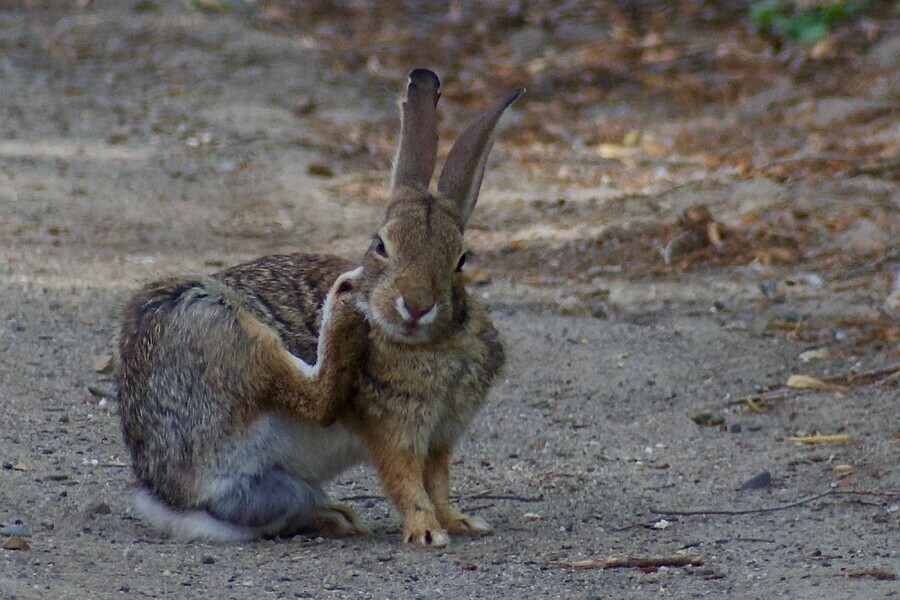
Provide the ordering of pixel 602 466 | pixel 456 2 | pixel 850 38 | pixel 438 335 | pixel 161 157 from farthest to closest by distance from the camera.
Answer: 1. pixel 456 2
2. pixel 850 38
3. pixel 161 157
4. pixel 602 466
5. pixel 438 335

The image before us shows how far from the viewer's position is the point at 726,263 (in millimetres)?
8250

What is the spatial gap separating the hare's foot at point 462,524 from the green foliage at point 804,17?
29.3 feet

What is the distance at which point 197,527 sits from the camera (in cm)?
473

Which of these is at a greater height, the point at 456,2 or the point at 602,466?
the point at 456,2

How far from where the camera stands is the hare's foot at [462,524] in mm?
4805

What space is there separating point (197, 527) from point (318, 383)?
69 cm

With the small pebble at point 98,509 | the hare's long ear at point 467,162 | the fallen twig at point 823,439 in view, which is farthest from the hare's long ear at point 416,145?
the fallen twig at point 823,439

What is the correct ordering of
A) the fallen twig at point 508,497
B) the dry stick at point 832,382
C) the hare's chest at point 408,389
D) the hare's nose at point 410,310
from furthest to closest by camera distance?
1. the dry stick at point 832,382
2. the fallen twig at point 508,497
3. the hare's chest at point 408,389
4. the hare's nose at point 410,310

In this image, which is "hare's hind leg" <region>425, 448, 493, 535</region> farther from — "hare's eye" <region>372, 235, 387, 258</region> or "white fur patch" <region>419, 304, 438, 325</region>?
"hare's eye" <region>372, 235, 387, 258</region>

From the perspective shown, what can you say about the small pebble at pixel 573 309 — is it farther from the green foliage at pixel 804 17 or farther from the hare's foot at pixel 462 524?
the green foliage at pixel 804 17

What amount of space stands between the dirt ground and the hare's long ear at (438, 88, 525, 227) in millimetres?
1186

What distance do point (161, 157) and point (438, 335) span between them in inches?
251

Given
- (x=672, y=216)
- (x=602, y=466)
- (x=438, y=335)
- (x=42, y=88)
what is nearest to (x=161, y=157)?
(x=42, y=88)

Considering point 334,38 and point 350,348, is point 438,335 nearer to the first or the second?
point 350,348
